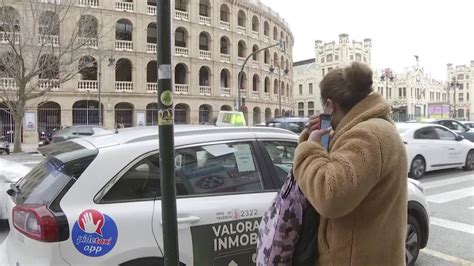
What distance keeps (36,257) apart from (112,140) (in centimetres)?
98

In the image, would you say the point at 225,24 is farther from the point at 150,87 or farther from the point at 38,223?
the point at 38,223

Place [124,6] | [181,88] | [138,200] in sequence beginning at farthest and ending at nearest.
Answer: [181,88] < [124,6] < [138,200]

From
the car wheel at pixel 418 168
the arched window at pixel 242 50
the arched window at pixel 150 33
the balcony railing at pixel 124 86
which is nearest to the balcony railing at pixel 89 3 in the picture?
the arched window at pixel 150 33

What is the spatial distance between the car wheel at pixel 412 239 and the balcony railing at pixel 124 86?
36.1m

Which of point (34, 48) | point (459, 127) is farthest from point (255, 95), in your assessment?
point (459, 127)

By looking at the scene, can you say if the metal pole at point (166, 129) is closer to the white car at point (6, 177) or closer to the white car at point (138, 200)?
the white car at point (138, 200)

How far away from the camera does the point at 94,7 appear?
36.2 meters

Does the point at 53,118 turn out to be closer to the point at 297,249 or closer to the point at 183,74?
the point at 183,74

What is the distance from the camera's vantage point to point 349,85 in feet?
6.55

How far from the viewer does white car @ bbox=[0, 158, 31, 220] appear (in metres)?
6.66

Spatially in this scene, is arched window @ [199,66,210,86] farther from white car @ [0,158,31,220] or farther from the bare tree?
white car @ [0,158,31,220]

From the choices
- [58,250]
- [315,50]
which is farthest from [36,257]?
[315,50]

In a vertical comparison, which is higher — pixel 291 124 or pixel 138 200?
pixel 291 124

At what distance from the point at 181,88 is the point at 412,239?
3866 centimetres
